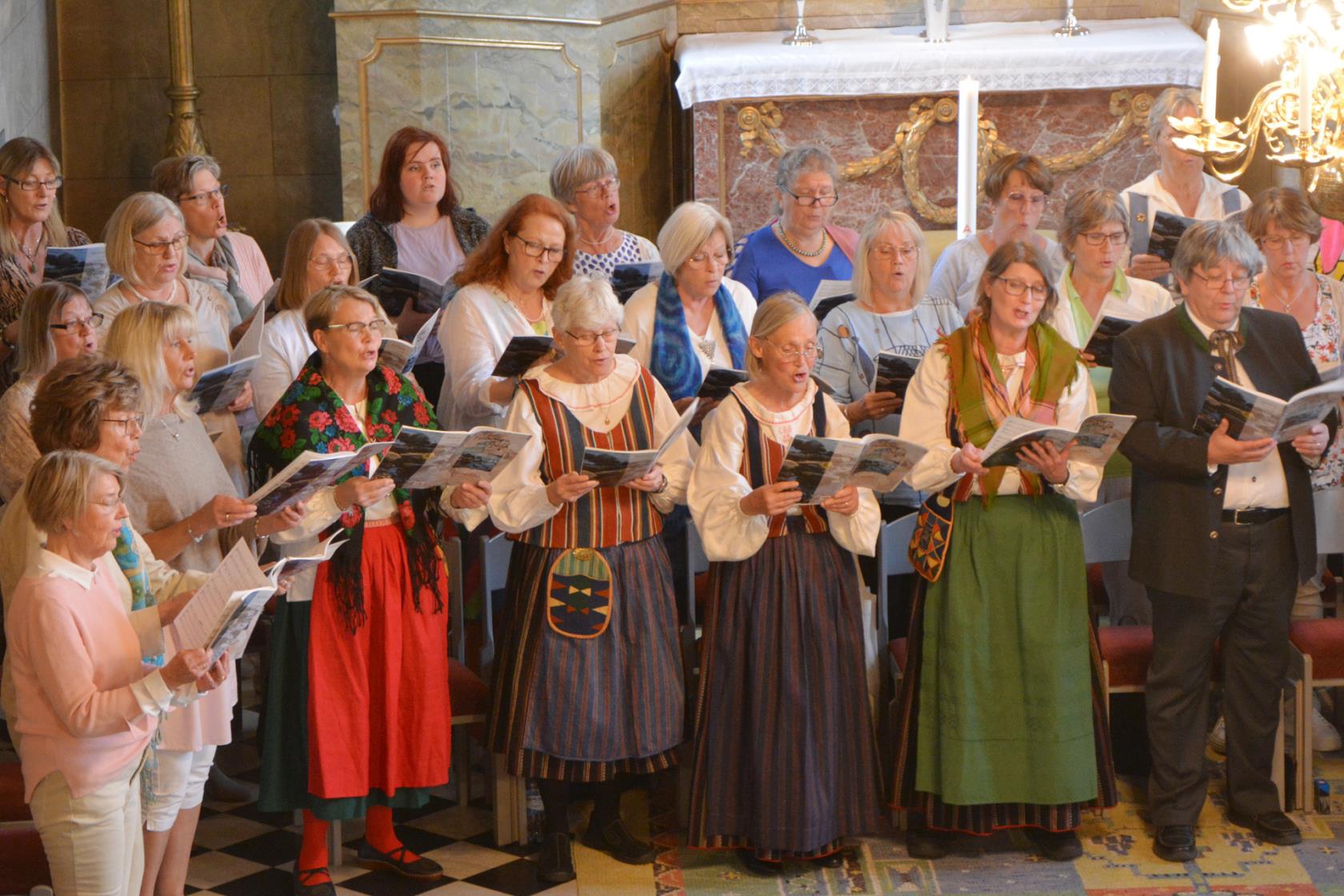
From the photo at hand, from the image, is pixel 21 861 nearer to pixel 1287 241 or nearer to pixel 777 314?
pixel 777 314

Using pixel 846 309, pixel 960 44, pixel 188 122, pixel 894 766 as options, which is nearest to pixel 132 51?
pixel 188 122

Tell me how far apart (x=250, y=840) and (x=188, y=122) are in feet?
15.7

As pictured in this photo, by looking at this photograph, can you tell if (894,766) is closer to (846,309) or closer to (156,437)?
(846,309)

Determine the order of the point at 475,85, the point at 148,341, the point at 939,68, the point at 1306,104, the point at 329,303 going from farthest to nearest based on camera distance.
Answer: the point at 939,68, the point at 475,85, the point at 329,303, the point at 148,341, the point at 1306,104

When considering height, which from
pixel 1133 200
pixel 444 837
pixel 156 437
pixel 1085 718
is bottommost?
pixel 444 837

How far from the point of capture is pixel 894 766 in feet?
16.5

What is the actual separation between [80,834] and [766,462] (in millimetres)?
2003

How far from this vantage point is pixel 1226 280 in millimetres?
4820

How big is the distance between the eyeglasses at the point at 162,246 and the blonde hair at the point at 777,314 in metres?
1.79

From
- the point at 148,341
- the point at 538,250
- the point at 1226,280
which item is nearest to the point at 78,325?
the point at 148,341

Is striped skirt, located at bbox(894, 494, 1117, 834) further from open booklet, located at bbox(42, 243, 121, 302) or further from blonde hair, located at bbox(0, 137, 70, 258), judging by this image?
blonde hair, located at bbox(0, 137, 70, 258)

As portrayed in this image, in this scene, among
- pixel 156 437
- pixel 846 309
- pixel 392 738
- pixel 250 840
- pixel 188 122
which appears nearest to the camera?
pixel 156 437

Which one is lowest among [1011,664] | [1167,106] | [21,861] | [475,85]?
[21,861]

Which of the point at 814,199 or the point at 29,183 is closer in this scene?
the point at 29,183
